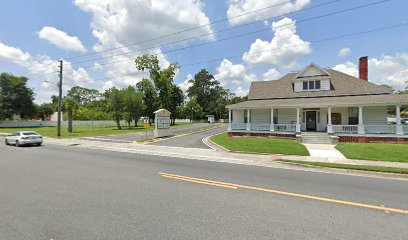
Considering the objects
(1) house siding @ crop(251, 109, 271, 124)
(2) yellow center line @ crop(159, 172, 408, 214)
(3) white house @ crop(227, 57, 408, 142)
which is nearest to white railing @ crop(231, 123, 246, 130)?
(3) white house @ crop(227, 57, 408, 142)

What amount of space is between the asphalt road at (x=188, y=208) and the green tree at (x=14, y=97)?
6253 cm

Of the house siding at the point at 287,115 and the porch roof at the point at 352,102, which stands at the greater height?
the porch roof at the point at 352,102

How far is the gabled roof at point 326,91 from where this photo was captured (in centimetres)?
2385

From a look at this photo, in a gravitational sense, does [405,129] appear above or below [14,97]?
below

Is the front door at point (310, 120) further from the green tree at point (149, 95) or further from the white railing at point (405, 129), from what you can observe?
the green tree at point (149, 95)

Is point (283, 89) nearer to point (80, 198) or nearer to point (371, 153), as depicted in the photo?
point (371, 153)

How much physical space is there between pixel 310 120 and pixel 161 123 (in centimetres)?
1617

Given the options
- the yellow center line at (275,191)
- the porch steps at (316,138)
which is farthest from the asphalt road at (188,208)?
the porch steps at (316,138)

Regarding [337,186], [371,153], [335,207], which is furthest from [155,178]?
[371,153]

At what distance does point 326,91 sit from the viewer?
25.3m

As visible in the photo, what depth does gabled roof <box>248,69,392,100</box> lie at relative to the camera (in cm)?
2385

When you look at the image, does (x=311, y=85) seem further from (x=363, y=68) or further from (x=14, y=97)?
(x=14, y=97)

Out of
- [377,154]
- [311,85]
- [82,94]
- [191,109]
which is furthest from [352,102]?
[82,94]

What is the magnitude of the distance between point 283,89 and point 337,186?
→ 71.6ft
